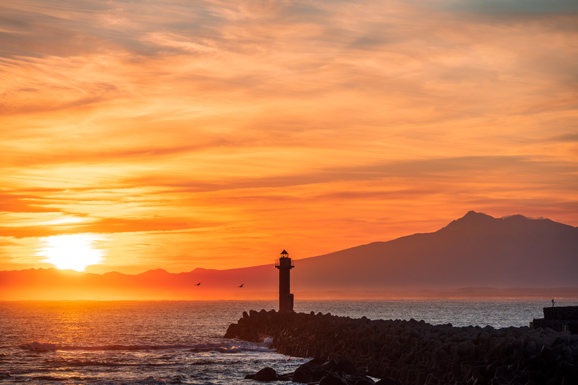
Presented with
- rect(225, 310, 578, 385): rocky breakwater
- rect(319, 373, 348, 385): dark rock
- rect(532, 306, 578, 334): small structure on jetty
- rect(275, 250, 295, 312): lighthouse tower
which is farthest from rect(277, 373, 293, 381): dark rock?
rect(275, 250, 295, 312): lighthouse tower

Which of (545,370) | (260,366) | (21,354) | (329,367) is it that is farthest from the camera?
(21,354)

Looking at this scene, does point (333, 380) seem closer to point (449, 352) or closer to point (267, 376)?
point (449, 352)

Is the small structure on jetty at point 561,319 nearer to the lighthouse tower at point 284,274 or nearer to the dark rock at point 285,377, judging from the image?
the dark rock at point 285,377

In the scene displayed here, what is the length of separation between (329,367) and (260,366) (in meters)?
8.10

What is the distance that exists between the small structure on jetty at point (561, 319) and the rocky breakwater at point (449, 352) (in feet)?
9.75

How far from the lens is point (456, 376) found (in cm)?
2669

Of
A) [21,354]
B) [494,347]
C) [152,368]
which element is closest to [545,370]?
[494,347]

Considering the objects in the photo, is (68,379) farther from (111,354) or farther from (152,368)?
(111,354)

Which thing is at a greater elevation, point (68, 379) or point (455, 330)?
point (455, 330)

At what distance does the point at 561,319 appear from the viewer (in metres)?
37.1

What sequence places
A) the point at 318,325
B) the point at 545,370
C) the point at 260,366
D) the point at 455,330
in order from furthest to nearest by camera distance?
the point at 318,325 → the point at 260,366 → the point at 455,330 → the point at 545,370

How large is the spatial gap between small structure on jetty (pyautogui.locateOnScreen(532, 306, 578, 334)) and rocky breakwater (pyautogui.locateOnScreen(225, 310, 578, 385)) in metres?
2.97

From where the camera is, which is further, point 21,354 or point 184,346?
point 184,346

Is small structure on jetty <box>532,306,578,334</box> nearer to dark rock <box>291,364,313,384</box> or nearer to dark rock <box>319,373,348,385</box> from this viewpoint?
dark rock <box>291,364,313,384</box>
